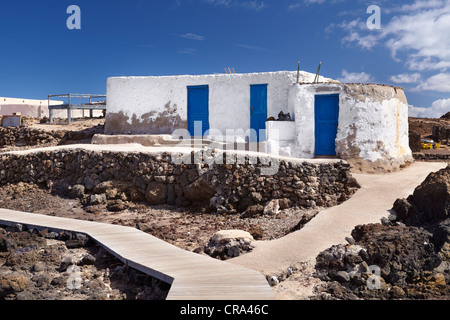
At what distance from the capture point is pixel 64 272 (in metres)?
7.33

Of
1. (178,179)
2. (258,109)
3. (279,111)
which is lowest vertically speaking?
(178,179)

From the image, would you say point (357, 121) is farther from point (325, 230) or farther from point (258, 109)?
point (325, 230)

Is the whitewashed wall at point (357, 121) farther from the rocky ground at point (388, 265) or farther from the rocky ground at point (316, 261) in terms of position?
the rocky ground at point (388, 265)

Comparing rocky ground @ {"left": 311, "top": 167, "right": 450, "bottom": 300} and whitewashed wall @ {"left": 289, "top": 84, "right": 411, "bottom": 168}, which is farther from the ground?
whitewashed wall @ {"left": 289, "top": 84, "right": 411, "bottom": 168}

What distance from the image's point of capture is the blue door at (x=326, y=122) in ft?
50.2

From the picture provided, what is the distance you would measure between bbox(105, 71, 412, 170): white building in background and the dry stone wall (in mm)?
3257

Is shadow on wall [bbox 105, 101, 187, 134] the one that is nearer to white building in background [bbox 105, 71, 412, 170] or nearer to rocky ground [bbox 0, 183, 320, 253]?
white building in background [bbox 105, 71, 412, 170]

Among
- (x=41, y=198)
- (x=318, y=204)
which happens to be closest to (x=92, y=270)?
(x=318, y=204)

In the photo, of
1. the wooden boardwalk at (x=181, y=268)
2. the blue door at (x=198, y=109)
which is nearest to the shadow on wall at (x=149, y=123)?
the blue door at (x=198, y=109)

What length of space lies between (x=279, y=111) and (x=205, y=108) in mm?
3238

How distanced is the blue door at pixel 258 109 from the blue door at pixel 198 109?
2.00 meters

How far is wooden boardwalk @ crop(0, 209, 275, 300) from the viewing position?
510cm

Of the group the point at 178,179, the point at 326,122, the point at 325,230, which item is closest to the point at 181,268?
the point at 325,230

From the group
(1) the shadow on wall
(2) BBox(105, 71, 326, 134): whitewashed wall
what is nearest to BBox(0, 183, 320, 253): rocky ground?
(1) the shadow on wall
